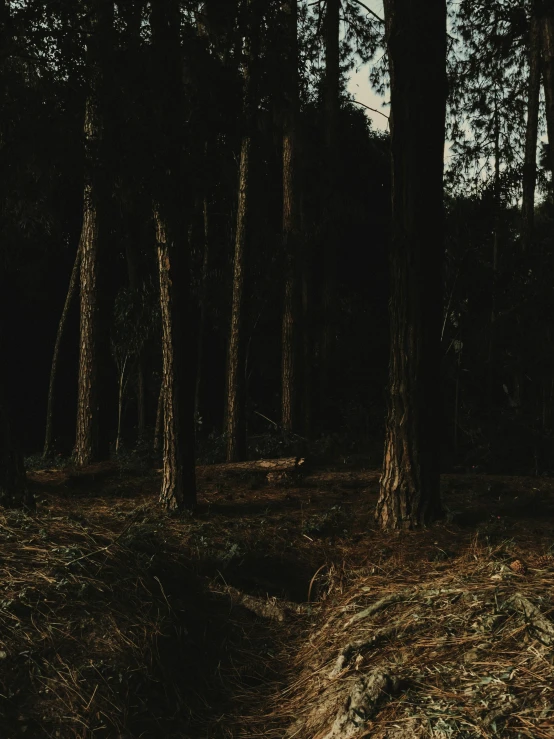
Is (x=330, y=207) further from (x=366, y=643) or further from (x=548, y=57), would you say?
(x=366, y=643)

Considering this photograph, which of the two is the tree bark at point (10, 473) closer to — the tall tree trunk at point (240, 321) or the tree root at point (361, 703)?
the tree root at point (361, 703)

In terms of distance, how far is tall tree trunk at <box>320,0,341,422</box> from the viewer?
14398mm

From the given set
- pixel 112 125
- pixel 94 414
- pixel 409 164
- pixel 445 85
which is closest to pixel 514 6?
pixel 445 85

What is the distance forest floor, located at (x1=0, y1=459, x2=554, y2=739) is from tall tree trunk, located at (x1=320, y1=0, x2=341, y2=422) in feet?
32.0

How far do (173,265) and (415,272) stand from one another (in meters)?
2.15

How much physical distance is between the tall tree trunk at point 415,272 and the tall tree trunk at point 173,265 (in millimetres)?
1874

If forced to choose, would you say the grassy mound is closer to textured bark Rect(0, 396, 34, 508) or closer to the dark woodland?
the dark woodland

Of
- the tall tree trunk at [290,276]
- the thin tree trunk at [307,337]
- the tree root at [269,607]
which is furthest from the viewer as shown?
the thin tree trunk at [307,337]

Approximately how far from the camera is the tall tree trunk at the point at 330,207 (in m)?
14.4

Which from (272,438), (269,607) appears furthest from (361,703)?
(272,438)

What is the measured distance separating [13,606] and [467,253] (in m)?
8.51

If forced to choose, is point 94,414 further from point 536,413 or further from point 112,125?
point 536,413

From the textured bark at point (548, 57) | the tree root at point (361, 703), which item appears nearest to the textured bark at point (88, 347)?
the textured bark at point (548, 57)

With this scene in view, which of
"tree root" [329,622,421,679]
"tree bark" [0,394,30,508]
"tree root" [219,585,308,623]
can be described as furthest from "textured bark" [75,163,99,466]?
"tree root" [329,622,421,679]
